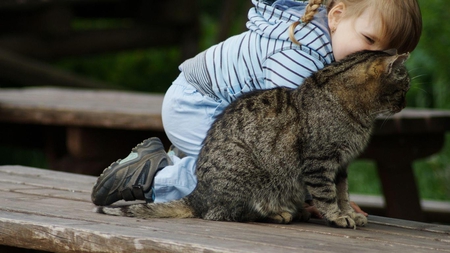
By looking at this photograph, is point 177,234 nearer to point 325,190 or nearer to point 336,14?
point 325,190

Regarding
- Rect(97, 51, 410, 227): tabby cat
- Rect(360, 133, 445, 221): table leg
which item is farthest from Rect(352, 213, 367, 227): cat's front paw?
Rect(360, 133, 445, 221): table leg

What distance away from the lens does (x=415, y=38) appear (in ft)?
8.93

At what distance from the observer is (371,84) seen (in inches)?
104

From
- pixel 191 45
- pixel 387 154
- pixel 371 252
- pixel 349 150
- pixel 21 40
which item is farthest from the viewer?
pixel 191 45

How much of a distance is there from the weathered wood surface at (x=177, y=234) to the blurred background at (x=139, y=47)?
249cm

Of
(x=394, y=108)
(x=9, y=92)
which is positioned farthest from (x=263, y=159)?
(x=9, y=92)

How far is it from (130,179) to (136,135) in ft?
5.41

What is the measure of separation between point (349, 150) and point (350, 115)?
127 millimetres

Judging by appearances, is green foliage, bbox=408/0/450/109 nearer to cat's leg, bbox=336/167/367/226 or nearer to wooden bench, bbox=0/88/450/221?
wooden bench, bbox=0/88/450/221

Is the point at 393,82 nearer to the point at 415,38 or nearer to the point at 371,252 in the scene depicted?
the point at 415,38

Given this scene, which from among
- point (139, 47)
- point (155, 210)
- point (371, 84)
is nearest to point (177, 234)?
point (155, 210)

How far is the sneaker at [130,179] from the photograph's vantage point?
2.82m

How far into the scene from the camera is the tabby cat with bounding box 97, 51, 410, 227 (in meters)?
2.59

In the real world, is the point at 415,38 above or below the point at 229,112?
above
